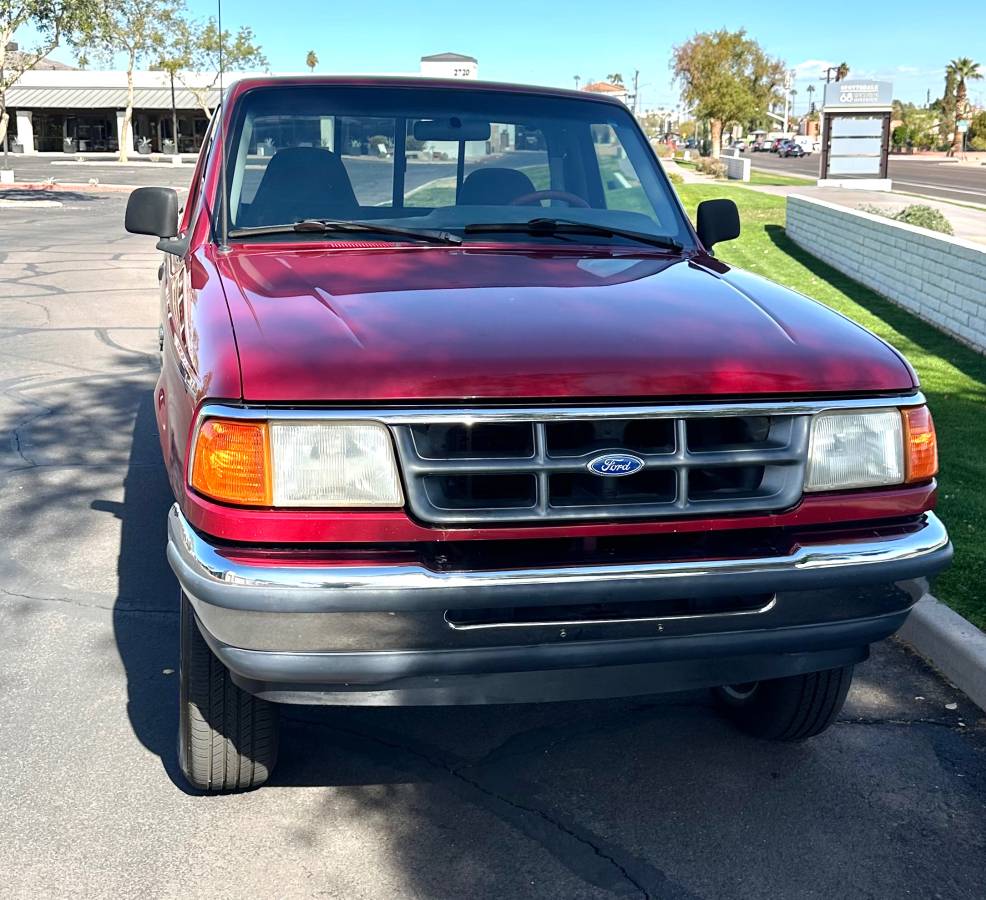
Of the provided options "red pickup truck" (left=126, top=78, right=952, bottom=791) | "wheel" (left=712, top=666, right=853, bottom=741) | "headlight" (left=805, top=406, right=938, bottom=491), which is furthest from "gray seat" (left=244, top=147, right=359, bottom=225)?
"wheel" (left=712, top=666, right=853, bottom=741)

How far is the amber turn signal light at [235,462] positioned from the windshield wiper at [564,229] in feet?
5.35

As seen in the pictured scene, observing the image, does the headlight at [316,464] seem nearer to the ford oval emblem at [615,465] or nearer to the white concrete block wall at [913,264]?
the ford oval emblem at [615,465]

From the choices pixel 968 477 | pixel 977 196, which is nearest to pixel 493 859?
pixel 968 477

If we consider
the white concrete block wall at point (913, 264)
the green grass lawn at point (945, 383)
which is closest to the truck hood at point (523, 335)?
the green grass lawn at point (945, 383)

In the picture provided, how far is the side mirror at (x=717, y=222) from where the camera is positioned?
15.8ft

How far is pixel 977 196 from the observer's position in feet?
111

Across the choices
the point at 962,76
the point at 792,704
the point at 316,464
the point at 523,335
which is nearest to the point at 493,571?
the point at 316,464

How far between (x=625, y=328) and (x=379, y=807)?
1.53m

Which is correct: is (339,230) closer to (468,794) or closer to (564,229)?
(564,229)

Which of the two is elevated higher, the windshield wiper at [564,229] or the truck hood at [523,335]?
the windshield wiper at [564,229]

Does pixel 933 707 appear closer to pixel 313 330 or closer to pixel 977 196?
pixel 313 330

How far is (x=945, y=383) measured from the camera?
9.23m

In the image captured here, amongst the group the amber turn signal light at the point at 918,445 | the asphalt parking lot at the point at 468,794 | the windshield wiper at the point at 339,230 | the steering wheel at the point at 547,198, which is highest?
the steering wheel at the point at 547,198

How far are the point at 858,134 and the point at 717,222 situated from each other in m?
29.9
